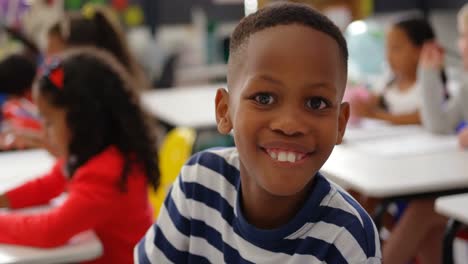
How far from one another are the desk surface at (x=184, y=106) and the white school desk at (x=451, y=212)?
112 centimetres

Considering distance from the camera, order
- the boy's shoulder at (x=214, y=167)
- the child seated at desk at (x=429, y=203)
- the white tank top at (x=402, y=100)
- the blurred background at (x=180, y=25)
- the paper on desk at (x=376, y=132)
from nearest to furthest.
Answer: the boy's shoulder at (x=214, y=167), the child seated at desk at (x=429, y=203), the paper on desk at (x=376, y=132), the white tank top at (x=402, y=100), the blurred background at (x=180, y=25)

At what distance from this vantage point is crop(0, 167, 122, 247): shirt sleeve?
1529 mm

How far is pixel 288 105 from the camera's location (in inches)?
35.6

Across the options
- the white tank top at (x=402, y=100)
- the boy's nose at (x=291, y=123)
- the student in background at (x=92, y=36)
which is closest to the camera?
the boy's nose at (x=291, y=123)

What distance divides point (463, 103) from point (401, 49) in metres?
0.49

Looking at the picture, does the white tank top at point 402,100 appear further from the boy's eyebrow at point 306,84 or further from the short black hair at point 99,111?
the boy's eyebrow at point 306,84

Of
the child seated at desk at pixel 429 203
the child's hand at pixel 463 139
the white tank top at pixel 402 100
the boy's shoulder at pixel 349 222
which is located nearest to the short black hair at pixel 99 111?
the boy's shoulder at pixel 349 222

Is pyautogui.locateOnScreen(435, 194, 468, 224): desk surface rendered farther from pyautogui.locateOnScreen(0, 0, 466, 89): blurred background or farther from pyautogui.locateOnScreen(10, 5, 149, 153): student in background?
pyautogui.locateOnScreen(0, 0, 466, 89): blurred background

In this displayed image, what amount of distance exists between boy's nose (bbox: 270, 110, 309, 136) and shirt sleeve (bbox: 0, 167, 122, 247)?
804 mm

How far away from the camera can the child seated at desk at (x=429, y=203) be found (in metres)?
2.25

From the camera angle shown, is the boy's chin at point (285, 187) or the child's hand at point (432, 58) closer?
the boy's chin at point (285, 187)

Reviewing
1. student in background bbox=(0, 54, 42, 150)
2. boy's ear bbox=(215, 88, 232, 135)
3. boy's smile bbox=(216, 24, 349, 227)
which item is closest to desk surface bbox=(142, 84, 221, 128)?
student in background bbox=(0, 54, 42, 150)

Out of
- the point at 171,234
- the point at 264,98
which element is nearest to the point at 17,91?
the point at 171,234

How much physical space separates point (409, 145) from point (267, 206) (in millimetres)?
1476
